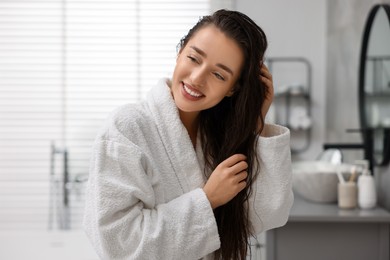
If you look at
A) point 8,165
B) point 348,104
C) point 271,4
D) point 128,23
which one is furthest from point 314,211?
Result: point 8,165

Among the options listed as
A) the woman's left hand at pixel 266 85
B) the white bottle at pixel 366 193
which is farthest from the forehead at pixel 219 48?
the white bottle at pixel 366 193

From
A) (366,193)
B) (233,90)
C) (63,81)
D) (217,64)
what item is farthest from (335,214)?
(63,81)

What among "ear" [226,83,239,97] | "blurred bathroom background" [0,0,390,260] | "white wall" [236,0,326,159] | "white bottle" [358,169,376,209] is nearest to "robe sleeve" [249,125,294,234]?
"ear" [226,83,239,97]

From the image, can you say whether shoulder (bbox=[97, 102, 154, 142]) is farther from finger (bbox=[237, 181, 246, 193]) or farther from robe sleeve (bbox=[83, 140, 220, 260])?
finger (bbox=[237, 181, 246, 193])

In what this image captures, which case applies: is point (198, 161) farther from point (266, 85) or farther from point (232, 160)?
point (266, 85)

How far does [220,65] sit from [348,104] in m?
1.94

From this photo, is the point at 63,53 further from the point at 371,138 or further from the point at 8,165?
the point at 371,138

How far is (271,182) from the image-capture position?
1215 millimetres

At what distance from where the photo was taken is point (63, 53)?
3561 millimetres

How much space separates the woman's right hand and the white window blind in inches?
96.6

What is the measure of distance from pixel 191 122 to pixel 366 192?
3.83ft

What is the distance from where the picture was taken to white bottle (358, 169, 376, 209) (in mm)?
2174

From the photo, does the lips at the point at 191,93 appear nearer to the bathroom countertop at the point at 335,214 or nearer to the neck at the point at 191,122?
the neck at the point at 191,122

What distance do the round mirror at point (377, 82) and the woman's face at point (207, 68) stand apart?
1.30 meters
